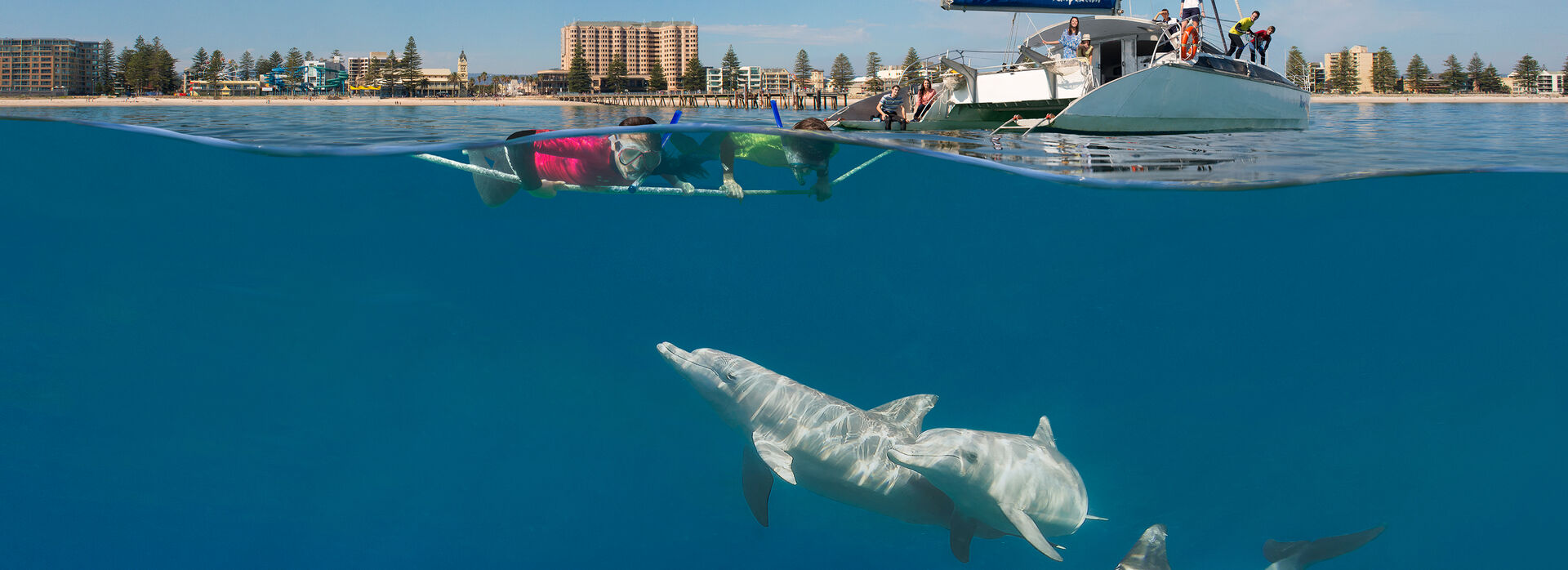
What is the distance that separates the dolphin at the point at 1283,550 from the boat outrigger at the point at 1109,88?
10.5 meters

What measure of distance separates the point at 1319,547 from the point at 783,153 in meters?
6.21

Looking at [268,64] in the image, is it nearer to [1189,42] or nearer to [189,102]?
[189,102]

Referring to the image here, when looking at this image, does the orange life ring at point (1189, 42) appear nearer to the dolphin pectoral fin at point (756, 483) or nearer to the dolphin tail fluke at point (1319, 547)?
the dolphin tail fluke at point (1319, 547)

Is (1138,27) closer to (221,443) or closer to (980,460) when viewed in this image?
(980,460)

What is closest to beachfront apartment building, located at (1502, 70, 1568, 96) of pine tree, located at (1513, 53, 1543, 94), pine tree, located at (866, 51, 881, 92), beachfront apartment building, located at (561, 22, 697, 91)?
pine tree, located at (1513, 53, 1543, 94)

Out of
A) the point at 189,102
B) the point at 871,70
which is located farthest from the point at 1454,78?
the point at 189,102

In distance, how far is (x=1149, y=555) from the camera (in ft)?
20.8

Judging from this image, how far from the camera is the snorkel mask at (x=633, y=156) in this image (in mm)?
8164

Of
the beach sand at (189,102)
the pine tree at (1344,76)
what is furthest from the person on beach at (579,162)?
the pine tree at (1344,76)

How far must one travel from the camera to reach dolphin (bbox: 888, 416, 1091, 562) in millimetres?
5898

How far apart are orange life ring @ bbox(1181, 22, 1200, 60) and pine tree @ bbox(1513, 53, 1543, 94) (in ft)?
406

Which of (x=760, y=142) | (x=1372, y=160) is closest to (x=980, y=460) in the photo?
(x=760, y=142)

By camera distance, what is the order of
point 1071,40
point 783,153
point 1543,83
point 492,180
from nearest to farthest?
point 783,153
point 492,180
point 1071,40
point 1543,83

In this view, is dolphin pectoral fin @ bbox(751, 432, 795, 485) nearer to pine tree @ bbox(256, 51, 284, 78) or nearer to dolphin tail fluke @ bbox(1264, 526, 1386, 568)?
dolphin tail fluke @ bbox(1264, 526, 1386, 568)
